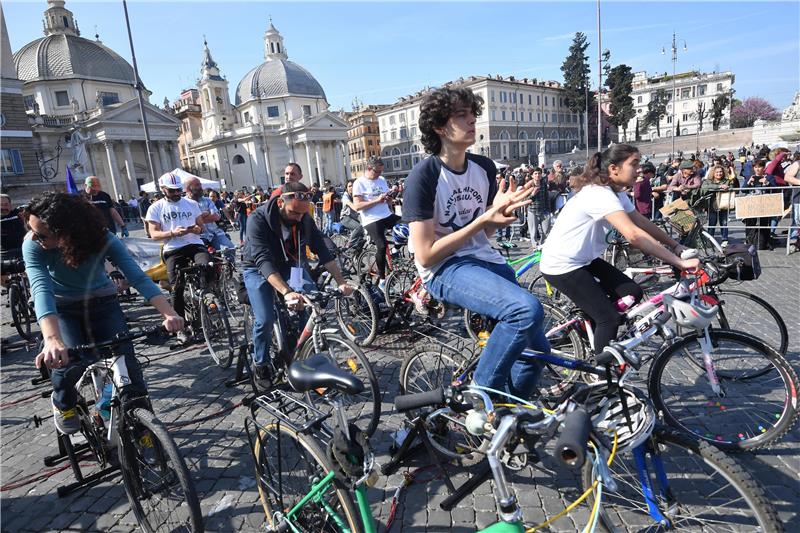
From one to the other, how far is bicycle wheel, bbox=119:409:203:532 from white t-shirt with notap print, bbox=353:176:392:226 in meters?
5.31

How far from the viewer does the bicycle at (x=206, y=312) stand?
5523mm

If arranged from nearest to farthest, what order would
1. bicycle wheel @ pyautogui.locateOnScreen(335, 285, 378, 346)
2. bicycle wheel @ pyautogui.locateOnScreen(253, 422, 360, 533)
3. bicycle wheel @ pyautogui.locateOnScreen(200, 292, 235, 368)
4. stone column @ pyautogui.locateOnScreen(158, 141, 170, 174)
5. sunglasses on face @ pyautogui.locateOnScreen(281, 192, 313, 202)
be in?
bicycle wheel @ pyautogui.locateOnScreen(253, 422, 360, 533)
sunglasses on face @ pyautogui.locateOnScreen(281, 192, 313, 202)
bicycle wheel @ pyautogui.locateOnScreen(200, 292, 235, 368)
bicycle wheel @ pyautogui.locateOnScreen(335, 285, 378, 346)
stone column @ pyautogui.locateOnScreen(158, 141, 170, 174)

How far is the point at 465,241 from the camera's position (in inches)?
96.3

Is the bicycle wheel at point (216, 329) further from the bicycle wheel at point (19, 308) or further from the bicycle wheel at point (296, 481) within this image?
the bicycle wheel at point (19, 308)

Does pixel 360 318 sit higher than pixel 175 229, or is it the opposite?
pixel 175 229

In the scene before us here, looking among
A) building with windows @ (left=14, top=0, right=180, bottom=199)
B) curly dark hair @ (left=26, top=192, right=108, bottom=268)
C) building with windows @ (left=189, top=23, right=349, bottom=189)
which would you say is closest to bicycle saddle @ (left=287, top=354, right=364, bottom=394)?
curly dark hair @ (left=26, top=192, right=108, bottom=268)

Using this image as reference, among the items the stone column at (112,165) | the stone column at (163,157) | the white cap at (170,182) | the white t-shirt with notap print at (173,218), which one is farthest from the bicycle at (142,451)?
the stone column at (163,157)

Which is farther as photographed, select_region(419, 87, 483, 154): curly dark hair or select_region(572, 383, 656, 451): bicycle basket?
select_region(419, 87, 483, 154): curly dark hair

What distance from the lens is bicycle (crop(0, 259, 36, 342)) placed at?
673cm

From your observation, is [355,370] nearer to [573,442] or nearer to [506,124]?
[573,442]

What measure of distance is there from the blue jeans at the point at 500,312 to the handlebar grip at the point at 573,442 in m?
0.99

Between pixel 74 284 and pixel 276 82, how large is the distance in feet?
290

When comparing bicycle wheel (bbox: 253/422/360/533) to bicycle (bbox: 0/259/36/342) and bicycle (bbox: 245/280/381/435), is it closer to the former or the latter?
bicycle (bbox: 245/280/381/435)

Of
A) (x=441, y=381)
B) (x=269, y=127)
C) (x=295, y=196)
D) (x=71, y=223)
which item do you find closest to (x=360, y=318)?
(x=295, y=196)
